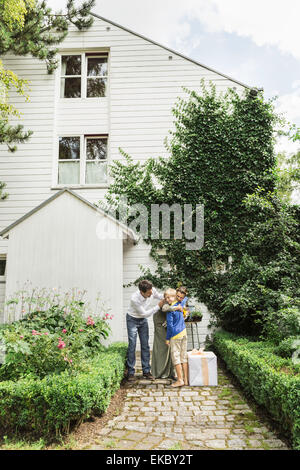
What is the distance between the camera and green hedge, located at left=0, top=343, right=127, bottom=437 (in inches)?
156

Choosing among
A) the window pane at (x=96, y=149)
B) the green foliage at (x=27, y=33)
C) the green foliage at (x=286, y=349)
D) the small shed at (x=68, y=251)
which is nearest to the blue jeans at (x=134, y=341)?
the small shed at (x=68, y=251)

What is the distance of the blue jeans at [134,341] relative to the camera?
685 centimetres

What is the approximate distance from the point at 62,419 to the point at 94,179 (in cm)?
859

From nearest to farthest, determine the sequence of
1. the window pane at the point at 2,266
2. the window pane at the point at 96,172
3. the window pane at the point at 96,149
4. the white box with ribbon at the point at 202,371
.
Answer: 1. the white box with ribbon at the point at 202,371
2. the window pane at the point at 2,266
3. the window pane at the point at 96,172
4. the window pane at the point at 96,149

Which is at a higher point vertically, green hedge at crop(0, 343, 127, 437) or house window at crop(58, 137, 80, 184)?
house window at crop(58, 137, 80, 184)

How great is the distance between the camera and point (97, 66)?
12.5m

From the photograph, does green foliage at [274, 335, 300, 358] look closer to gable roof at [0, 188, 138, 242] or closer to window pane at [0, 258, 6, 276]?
gable roof at [0, 188, 138, 242]

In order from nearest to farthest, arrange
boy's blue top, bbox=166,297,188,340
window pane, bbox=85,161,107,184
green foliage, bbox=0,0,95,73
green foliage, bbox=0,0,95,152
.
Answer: boy's blue top, bbox=166,297,188,340, green foliage, bbox=0,0,95,152, green foliage, bbox=0,0,95,73, window pane, bbox=85,161,107,184

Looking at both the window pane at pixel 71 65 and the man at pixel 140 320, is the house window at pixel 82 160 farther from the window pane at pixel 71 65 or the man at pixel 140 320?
the man at pixel 140 320

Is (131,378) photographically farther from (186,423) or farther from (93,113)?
(93,113)

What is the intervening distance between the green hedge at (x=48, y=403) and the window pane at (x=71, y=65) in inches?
436

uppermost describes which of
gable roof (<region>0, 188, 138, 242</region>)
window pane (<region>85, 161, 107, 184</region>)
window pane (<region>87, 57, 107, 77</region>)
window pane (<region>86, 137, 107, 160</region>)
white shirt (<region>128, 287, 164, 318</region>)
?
window pane (<region>87, 57, 107, 77</region>)

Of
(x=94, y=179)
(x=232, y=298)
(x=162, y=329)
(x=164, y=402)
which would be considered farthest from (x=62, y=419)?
(x=94, y=179)

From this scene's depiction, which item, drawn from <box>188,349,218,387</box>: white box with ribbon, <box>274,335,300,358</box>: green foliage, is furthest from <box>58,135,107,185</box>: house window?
<box>274,335,300,358</box>: green foliage
